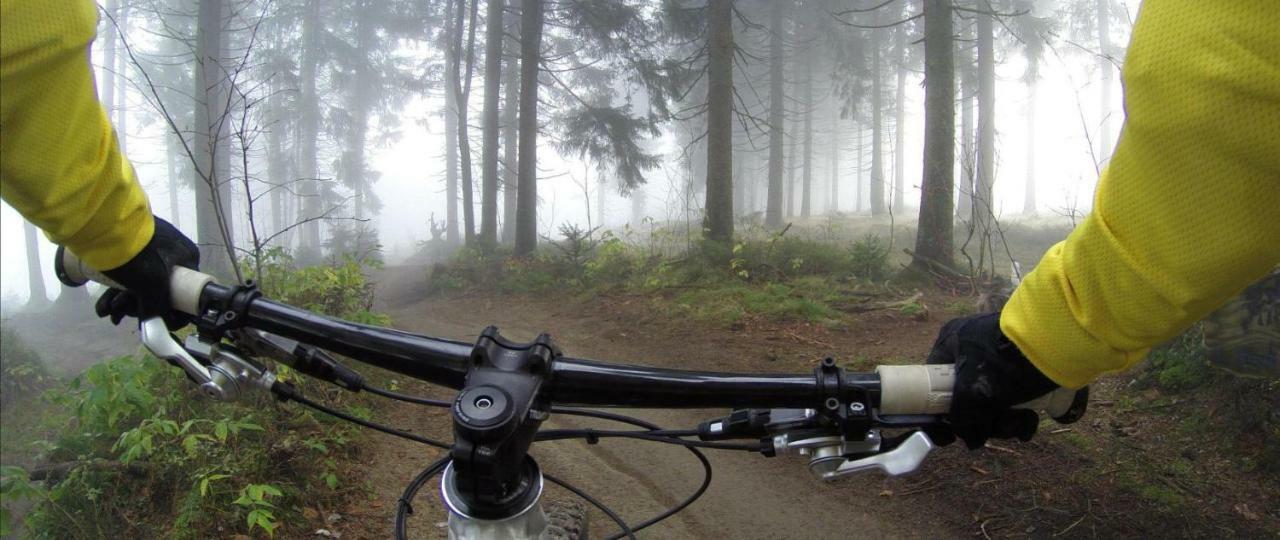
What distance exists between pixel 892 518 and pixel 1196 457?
185cm

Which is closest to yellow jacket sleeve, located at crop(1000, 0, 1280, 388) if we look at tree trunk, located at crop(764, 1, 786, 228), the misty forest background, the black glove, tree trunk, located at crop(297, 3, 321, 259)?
the black glove

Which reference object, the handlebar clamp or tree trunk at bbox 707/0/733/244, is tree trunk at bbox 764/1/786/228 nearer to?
tree trunk at bbox 707/0/733/244

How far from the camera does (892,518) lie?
167 inches

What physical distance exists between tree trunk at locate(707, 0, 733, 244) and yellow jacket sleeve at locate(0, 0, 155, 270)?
11.7m

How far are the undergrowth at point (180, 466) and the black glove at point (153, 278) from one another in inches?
91.4

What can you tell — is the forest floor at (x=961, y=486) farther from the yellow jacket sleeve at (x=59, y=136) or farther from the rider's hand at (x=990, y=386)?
the yellow jacket sleeve at (x=59, y=136)

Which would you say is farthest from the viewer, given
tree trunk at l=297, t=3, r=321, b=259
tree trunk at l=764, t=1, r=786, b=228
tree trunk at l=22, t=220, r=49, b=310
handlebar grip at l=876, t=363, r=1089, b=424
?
tree trunk at l=297, t=3, r=321, b=259

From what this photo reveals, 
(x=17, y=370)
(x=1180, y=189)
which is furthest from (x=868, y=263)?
(x=17, y=370)

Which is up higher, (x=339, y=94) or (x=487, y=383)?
(x=339, y=94)

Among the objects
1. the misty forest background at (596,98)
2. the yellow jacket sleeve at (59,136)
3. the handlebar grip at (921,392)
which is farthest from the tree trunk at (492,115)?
the handlebar grip at (921,392)

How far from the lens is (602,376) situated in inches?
54.9

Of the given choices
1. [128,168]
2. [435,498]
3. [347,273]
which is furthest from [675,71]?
[128,168]

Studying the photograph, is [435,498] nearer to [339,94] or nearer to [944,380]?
[944,380]

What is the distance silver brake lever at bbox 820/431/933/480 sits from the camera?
3.82 ft
